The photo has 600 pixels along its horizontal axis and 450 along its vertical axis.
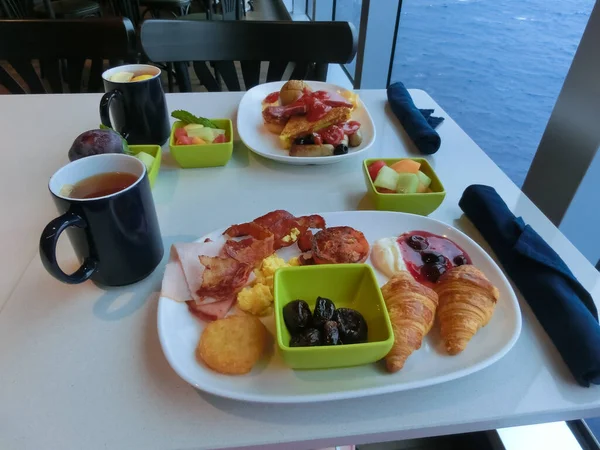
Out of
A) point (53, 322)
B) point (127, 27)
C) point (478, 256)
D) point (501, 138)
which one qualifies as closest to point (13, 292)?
point (53, 322)

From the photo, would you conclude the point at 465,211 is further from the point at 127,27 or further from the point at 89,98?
the point at 127,27

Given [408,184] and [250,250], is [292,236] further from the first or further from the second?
[408,184]

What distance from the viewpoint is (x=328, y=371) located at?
21.6 inches

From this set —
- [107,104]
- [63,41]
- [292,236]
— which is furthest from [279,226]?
[63,41]

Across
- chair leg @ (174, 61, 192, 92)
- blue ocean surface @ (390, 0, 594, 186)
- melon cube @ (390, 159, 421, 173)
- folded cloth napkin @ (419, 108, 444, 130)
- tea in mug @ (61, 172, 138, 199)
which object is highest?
tea in mug @ (61, 172, 138, 199)

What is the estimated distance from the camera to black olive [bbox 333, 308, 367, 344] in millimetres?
538

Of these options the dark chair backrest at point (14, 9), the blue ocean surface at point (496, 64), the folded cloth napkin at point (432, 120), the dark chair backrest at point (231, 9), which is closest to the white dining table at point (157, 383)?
the folded cloth napkin at point (432, 120)

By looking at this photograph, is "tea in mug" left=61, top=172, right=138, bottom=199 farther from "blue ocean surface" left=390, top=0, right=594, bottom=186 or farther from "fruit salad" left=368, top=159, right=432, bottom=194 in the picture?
"blue ocean surface" left=390, top=0, right=594, bottom=186

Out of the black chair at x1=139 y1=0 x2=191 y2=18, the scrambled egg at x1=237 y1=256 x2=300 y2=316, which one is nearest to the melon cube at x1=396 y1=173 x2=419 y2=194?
the scrambled egg at x1=237 y1=256 x2=300 y2=316

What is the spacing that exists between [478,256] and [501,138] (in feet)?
6.42

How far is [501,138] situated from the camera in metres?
2.40

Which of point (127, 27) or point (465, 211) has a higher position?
point (127, 27)

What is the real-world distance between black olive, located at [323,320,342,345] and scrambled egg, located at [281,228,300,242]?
23cm

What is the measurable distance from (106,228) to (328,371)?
366 millimetres
